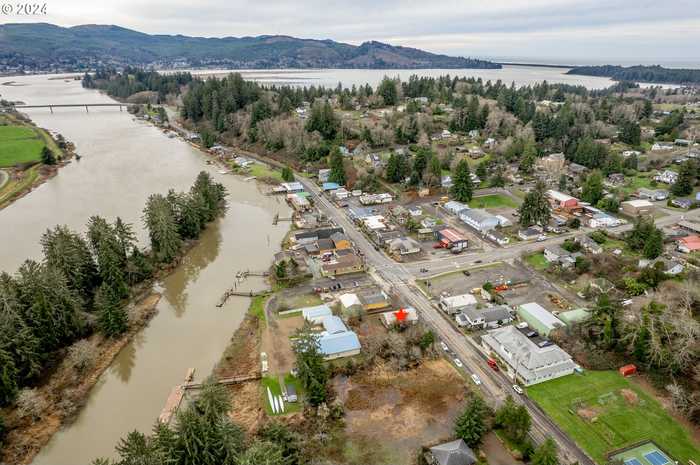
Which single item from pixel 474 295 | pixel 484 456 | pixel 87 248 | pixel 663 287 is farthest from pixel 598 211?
pixel 87 248

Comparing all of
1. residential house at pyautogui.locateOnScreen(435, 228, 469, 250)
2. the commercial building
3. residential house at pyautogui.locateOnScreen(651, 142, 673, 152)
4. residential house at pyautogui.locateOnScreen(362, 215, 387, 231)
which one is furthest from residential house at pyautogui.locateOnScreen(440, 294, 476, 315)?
residential house at pyautogui.locateOnScreen(651, 142, 673, 152)

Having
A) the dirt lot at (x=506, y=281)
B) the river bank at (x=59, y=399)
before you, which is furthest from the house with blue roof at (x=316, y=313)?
the river bank at (x=59, y=399)

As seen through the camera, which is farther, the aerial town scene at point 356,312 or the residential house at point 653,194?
the residential house at point 653,194

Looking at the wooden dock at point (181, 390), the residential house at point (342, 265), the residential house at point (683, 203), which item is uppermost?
the residential house at point (683, 203)

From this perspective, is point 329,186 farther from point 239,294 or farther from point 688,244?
point 688,244

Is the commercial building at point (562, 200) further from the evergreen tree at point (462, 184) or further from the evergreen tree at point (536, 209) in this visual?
the evergreen tree at point (462, 184)

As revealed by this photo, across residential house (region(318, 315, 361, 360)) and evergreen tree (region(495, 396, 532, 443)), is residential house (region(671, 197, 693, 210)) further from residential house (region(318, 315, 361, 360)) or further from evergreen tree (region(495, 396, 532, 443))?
residential house (region(318, 315, 361, 360))

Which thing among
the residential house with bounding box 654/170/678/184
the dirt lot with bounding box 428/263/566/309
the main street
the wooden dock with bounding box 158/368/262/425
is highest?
the residential house with bounding box 654/170/678/184

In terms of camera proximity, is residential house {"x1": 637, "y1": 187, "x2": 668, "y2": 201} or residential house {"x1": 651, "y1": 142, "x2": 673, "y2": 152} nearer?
residential house {"x1": 637, "y1": 187, "x2": 668, "y2": 201}
